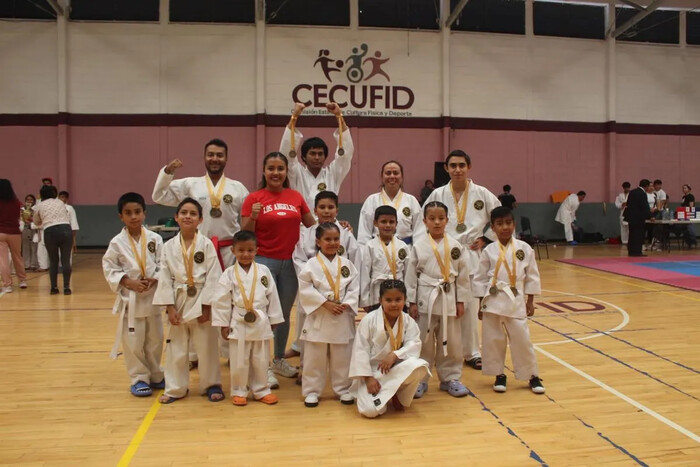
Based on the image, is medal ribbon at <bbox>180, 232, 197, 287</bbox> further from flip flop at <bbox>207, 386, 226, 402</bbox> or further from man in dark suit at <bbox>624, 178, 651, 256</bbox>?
man in dark suit at <bbox>624, 178, 651, 256</bbox>

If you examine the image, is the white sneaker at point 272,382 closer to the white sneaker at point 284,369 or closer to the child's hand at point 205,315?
the white sneaker at point 284,369

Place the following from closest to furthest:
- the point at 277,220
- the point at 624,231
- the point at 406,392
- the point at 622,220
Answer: the point at 406,392
the point at 277,220
the point at 622,220
the point at 624,231

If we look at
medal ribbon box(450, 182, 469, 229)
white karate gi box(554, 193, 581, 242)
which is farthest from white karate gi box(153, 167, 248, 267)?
white karate gi box(554, 193, 581, 242)

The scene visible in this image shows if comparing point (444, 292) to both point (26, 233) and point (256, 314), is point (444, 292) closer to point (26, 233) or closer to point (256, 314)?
point (256, 314)

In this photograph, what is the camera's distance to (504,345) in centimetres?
427

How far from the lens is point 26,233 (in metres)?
11.8

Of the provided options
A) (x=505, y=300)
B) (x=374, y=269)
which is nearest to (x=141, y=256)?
(x=374, y=269)

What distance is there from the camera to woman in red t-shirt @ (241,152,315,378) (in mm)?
4363

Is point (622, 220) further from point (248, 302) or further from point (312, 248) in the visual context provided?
point (248, 302)

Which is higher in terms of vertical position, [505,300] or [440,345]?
[505,300]

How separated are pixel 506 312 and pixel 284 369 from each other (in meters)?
1.83

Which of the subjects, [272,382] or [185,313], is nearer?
[185,313]

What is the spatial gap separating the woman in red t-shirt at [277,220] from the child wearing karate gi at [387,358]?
0.90m

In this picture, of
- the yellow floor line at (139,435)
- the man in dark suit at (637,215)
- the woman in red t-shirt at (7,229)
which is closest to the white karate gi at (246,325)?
the yellow floor line at (139,435)
